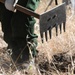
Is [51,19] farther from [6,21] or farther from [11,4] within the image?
[6,21]

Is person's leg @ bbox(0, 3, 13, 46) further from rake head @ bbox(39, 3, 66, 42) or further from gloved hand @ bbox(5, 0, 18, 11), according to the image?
rake head @ bbox(39, 3, 66, 42)

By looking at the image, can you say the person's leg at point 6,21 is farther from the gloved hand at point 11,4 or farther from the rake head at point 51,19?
the rake head at point 51,19

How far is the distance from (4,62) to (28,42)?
1.72ft

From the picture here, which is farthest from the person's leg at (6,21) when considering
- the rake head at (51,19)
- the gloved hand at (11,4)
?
the rake head at (51,19)

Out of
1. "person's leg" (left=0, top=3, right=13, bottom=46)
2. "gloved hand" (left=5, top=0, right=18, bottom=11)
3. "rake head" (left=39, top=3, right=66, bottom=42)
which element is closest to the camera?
"rake head" (left=39, top=3, right=66, bottom=42)

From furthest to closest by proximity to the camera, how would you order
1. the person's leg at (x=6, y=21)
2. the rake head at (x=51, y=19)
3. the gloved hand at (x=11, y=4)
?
the person's leg at (x=6, y=21)
the gloved hand at (x=11, y=4)
the rake head at (x=51, y=19)

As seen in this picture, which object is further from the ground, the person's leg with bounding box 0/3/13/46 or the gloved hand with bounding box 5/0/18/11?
the gloved hand with bounding box 5/0/18/11

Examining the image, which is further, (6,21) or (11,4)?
(6,21)

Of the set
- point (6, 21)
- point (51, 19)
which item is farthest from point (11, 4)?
point (6, 21)

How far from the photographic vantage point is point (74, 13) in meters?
4.27

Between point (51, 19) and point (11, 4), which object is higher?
point (11, 4)

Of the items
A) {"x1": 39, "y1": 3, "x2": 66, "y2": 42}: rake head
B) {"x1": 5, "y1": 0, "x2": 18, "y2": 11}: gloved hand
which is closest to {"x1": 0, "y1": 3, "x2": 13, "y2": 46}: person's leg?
{"x1": 5, "y1": 0, "x2": 18, "y2": 11}: gloved hand

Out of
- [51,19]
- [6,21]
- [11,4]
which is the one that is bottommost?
[6,21]

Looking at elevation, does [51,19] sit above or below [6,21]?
above
